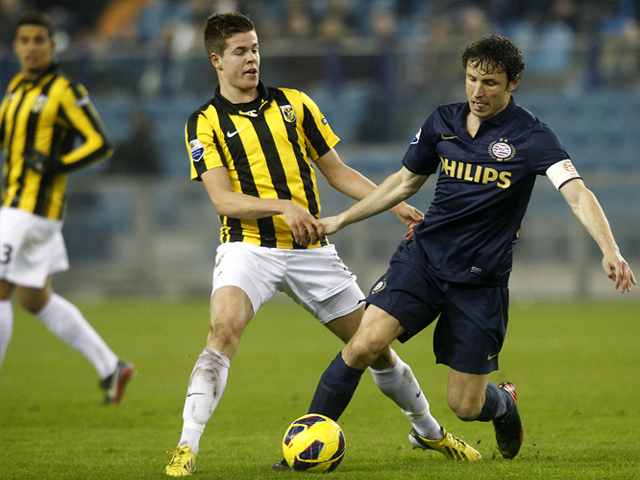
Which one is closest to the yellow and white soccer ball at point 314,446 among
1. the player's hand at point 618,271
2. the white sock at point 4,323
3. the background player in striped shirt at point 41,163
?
the player's hand at point 618,271

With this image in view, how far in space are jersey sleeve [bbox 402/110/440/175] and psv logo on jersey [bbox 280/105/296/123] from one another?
0.70 m

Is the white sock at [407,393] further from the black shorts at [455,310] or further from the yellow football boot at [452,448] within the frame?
the black shorts at [455,310]

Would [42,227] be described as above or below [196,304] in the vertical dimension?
above

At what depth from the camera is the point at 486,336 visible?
13.9 feet

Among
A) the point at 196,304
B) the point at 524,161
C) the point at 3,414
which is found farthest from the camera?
the point at 196,304

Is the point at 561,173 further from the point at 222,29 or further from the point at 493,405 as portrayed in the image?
the point at 222,29

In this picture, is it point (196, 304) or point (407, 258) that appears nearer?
point (407, 258)

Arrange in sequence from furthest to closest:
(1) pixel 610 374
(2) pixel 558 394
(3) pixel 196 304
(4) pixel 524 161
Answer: (3) pixel 196 304, (1) pixel 610 374, (2) pixel 558 394, (4) pixel 524 161

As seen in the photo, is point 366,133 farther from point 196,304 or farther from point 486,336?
point 486,336

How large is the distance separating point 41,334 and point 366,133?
666cm

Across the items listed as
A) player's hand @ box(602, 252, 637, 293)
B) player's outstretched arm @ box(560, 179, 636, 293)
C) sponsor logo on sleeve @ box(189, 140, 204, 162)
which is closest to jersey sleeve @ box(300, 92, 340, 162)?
sponsor logo on sleeve @ box(189, 140, 204, 162)

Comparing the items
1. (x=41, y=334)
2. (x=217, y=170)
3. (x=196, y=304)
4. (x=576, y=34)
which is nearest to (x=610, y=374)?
(x=217, y=170)

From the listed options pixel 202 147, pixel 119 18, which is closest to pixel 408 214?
pixel 202 147

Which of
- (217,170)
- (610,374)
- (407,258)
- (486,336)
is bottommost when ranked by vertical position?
(610,374)
